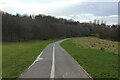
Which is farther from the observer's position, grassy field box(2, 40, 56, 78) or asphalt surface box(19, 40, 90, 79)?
grassy field box(2, 40, 56, 78)

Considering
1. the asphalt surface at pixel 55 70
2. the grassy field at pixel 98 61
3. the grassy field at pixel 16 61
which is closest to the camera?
the asphalt surface at pixel 55 70

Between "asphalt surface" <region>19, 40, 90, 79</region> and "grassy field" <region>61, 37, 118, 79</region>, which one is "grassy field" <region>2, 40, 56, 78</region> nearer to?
"asphalt surface" <region>19, 40, 90, 79</region>

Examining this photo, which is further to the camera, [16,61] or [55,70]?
[16,61]

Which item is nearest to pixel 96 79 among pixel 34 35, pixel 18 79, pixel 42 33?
pixel 18 79

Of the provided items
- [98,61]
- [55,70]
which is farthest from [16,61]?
[55,70]

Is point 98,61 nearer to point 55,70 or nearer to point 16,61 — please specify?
point 55,70

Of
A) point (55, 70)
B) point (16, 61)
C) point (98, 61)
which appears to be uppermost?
point (55, 70)

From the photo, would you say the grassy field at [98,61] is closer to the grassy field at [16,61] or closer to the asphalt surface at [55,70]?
the asphalt surface at [55,70]

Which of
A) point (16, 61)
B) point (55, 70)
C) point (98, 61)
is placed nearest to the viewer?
point (55, 70)

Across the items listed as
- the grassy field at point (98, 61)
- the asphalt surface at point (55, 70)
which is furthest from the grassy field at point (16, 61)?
the grassy field at point (98, 61)

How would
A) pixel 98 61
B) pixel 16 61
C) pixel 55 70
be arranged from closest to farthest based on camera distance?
pixel 55 70
pixel 98 61
pixel 16 61

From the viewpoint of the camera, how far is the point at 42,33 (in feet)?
472

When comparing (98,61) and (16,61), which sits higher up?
(98,61)

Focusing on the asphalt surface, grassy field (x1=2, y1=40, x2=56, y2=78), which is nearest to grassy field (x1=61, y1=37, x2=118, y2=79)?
the asphalt surface
